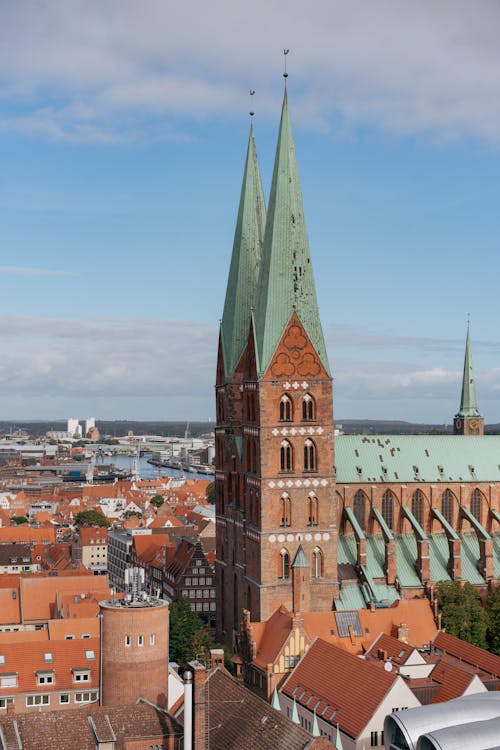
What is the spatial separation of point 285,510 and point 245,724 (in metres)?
29.9

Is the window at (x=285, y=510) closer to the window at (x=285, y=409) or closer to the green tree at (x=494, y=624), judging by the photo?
the window at (x=285, y=409)

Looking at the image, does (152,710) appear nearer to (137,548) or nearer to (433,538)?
(433,538)

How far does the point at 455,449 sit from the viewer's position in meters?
98.1

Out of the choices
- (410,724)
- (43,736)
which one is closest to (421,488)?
(410,724)

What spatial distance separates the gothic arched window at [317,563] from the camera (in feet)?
277

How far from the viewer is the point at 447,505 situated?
96.6 m

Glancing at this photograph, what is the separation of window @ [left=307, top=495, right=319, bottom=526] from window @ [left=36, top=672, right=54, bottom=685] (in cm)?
2269

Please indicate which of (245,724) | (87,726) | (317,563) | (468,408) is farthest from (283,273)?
(468,408)

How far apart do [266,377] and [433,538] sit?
76.0 feet

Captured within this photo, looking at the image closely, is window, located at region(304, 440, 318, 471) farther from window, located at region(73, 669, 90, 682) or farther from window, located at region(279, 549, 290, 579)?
window, located at region(73, 669, 90, 682)

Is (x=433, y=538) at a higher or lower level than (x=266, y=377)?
lower

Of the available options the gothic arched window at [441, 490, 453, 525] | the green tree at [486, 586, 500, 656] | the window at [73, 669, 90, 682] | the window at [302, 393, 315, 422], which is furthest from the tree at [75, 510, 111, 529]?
the green tree at [486, 586, 500, 656]

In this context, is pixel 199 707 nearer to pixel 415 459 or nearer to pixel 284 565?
pixel 284 565

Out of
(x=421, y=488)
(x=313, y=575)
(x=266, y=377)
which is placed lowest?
(x=313, y=575)
